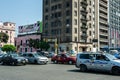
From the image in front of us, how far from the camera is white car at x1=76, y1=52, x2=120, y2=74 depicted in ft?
55.3

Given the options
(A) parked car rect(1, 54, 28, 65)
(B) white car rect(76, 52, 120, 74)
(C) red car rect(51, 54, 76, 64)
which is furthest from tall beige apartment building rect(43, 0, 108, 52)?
(B) white car rect(76, 52, 120, 74)

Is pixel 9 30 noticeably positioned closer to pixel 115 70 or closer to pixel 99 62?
pixel 99 62

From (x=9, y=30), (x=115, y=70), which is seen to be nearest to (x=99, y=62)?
(x=115, y=70)

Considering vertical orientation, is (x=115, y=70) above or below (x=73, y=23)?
below

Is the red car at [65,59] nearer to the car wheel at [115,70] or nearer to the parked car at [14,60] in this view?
the parked car at [14,60]

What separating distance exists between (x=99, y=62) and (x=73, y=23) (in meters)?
57.9

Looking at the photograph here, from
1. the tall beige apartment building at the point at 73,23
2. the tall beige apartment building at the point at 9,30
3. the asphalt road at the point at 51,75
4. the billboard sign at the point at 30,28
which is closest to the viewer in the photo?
the asphalt road at the point at 51,75

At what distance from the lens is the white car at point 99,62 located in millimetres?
16844

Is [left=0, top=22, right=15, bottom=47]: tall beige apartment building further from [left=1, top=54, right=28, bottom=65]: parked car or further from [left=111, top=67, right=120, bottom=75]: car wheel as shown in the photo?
[left=111, top=67, right=120, bottom=75]: car wheel

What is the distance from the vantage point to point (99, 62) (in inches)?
703

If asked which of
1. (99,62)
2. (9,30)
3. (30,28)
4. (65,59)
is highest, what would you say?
(9,30)

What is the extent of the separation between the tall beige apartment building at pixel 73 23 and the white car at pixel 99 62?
52.8m

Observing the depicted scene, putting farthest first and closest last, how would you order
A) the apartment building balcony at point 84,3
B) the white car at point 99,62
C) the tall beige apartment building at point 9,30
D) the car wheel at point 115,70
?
1. the tall beige apartment building at point 9,30
2. the apartment building balcony at point 84,3
3. the white car at point 99,62
4. the car wheel at point 115,70

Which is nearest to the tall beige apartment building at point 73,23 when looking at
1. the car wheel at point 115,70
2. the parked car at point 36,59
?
the parked car at point 36,59
